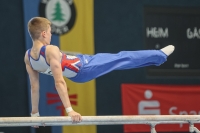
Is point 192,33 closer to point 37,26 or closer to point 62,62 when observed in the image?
point 62,62

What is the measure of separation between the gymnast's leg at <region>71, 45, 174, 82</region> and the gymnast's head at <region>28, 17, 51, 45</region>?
0.57 metres

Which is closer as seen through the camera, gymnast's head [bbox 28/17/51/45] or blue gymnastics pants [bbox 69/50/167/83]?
gymnast's head [bbox 28/17/51/45]

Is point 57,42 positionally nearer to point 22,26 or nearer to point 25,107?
point 22,26

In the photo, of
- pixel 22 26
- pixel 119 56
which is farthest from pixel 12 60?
pixel 119 56

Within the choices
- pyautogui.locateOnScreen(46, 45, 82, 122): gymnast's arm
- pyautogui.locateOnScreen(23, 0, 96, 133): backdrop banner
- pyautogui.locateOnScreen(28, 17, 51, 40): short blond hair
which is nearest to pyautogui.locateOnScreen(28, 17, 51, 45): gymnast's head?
pyautogui.locateOnScreen(28, 17, 51, 40): short blond hair

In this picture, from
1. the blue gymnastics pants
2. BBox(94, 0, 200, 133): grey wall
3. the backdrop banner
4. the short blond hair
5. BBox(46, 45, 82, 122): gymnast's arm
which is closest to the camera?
BBox(46, 45, 82, 122): gymnast's arm

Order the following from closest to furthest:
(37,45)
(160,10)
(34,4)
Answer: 1. (37,45)
2. (34,4)
3. (160,10)

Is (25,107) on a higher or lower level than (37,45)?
lower

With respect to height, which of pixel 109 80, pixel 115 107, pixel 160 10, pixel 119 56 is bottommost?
pixel 115 107

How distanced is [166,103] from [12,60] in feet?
8.81

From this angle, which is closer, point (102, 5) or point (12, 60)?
point (12, 60)

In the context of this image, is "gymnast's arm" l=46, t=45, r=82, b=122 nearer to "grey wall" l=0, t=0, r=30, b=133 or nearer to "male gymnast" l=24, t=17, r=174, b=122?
"male gymnast" l=24, t=17, r=174, b=122

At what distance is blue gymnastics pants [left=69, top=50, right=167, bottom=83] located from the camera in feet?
14.2

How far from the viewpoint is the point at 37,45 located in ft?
12.9
